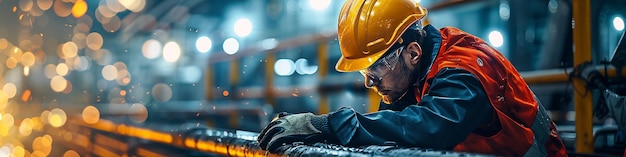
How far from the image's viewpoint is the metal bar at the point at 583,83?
2844mm

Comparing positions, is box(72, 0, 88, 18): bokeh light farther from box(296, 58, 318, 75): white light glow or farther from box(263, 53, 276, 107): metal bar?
box(263, 53, 276, 107): metal bar

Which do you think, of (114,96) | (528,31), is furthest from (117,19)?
(528,31)

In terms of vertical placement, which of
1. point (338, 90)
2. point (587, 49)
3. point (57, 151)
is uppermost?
point (587, 49)

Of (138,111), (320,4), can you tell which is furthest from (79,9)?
(320,4)

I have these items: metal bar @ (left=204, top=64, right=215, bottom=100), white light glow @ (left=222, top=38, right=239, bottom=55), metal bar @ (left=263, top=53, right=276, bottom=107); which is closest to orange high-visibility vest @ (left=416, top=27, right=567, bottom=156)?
metal bar @ (left=263, top=53, right=276, bottom=107)

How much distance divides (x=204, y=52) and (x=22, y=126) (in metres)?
3.54

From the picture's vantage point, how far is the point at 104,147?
5535 millimetres

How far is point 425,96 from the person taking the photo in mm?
1870

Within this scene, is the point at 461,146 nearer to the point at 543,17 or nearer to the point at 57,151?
the point at 543,17

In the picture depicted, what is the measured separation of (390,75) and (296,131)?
1.17 ft

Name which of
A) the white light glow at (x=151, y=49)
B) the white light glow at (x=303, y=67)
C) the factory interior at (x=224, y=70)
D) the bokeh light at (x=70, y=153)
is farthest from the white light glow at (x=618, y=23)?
the white light glow at (x=151, y=49)

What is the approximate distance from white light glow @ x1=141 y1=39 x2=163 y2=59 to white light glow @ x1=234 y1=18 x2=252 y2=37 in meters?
1.13

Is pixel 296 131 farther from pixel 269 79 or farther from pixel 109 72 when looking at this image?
pixel 109 72

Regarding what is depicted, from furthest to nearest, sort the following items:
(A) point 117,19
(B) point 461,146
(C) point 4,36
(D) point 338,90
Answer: (A) point 117,19 → (C) point 4,36 → (D) point 338,90 → (B) point 461,146
